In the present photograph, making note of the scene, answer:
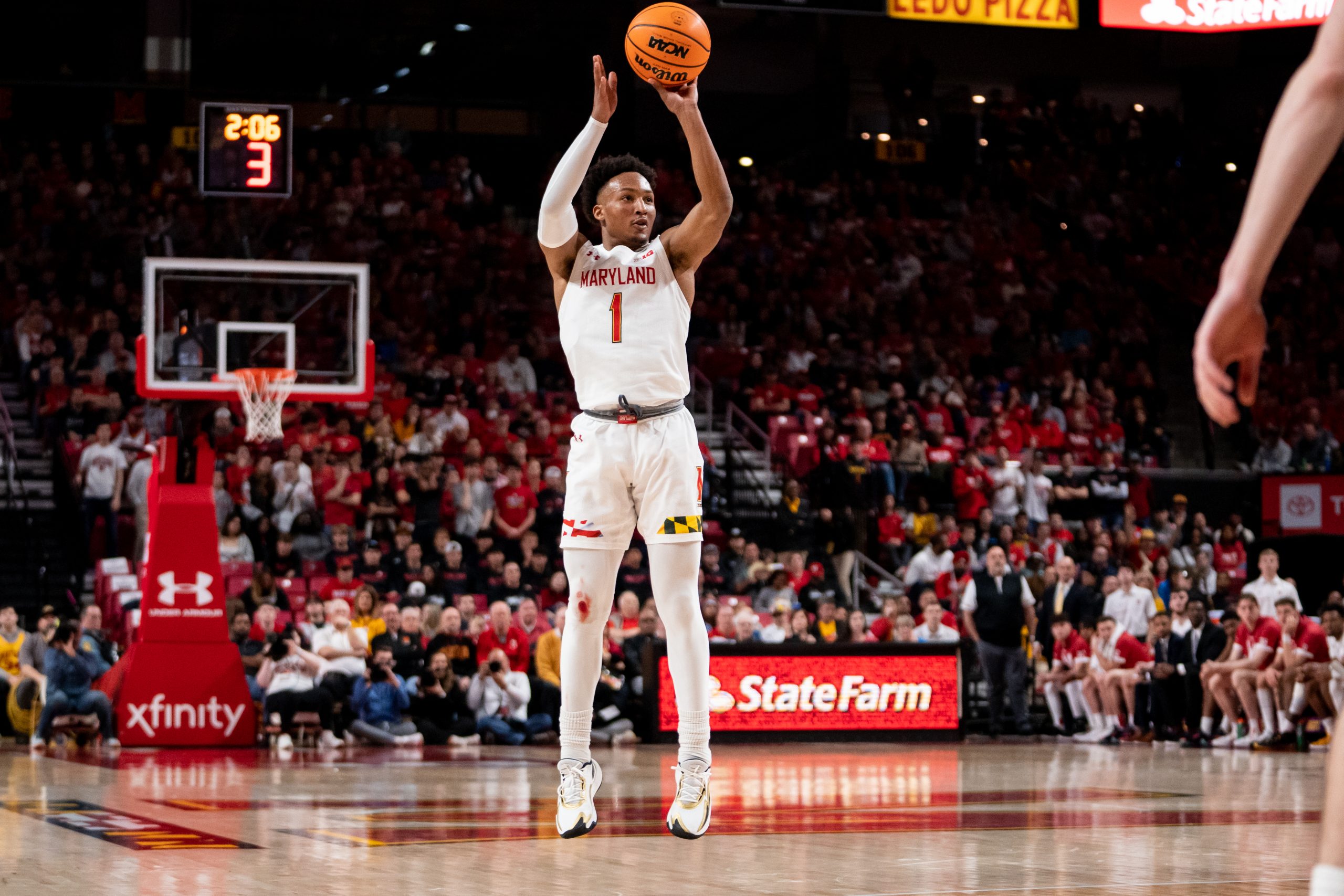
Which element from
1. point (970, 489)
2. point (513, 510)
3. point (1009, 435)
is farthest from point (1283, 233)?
point (1009, 435)

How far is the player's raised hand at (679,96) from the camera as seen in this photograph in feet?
19.9

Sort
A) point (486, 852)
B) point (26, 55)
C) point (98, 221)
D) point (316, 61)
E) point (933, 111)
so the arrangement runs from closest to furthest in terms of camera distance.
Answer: point (486, 852) < point (98, 221) < point (26, 55) < point (316, 61) < point (933, 111)

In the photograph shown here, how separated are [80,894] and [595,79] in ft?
11.4

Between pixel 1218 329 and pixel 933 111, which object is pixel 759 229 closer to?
pixel 933 111

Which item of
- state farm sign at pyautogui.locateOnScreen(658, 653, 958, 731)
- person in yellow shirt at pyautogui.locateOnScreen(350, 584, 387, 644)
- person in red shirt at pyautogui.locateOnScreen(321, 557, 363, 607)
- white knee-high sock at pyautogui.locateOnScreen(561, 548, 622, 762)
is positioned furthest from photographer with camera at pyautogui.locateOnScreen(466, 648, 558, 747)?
white knee-high sock at pyautogui.locateOnScreen(561, 548, 622, 762)

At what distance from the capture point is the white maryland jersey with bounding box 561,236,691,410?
6.29 m

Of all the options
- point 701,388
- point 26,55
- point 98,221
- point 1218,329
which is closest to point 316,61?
point 26,55

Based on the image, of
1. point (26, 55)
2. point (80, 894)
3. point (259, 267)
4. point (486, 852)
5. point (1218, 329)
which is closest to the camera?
point (1218, 329)

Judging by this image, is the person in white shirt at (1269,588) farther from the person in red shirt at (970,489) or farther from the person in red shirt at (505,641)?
the person in red shirt at (505,641)

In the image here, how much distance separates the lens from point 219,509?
59.0ft

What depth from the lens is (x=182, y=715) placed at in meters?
14.7

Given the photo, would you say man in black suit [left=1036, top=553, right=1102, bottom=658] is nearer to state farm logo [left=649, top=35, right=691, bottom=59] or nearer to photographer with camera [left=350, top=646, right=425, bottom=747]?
photographer with camera [left=350, top=646, right=425, bottom=747]

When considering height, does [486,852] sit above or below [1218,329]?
below

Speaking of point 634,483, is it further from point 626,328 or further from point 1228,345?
point 1228,345
